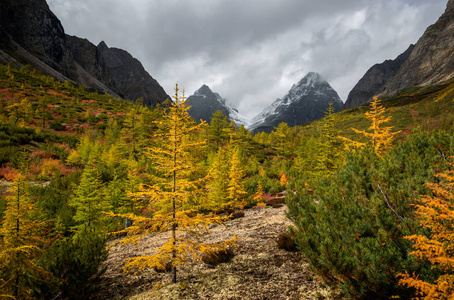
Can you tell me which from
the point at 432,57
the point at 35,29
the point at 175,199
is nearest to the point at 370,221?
the point at 175,199

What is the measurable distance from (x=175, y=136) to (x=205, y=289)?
11.7 ft

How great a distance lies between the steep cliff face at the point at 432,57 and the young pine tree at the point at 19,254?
184 meters

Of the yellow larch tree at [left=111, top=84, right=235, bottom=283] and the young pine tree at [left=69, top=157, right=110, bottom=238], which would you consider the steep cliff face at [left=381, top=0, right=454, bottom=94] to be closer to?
the yellow larch tree at [left=111, top=84, right=235, bottom=283]

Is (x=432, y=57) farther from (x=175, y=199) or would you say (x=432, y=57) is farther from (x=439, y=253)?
(x=175, y=199)

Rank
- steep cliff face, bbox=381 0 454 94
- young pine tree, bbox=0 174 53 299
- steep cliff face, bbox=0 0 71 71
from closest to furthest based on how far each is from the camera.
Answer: young pine tree, bbox=0 174 53 299 < steep cliff face, bbox=0 0 71 71 < steep cliff face, bbox=381 0 454 94

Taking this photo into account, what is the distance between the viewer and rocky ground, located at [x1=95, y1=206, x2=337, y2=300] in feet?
12.2

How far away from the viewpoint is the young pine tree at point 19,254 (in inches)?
142

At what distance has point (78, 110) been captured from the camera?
37.2 meters

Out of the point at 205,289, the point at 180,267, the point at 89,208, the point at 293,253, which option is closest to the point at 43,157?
the point at 89,208

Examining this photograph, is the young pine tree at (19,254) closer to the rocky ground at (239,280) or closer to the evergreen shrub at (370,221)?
the rocky ground at (239,280)

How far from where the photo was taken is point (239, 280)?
169 inches

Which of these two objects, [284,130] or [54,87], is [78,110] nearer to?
[54,87]

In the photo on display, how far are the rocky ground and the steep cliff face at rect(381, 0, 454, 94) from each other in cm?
17977

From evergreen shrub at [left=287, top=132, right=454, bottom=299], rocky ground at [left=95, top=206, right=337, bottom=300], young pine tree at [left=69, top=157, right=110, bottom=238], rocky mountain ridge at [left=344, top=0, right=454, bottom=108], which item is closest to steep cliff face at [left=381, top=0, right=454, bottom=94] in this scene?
rocky mountain ridge at [left=344, top=0, right=454, bottom=108]
